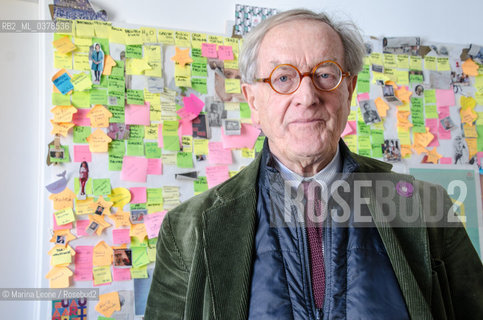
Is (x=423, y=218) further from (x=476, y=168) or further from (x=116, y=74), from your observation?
(x=476, y=168)

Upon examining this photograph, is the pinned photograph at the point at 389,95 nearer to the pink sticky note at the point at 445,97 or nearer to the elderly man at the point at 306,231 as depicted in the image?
the pink sticky note at the point at 445,97

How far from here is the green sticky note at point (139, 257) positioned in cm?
174

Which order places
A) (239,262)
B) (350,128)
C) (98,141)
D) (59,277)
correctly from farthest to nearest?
(350,128) → (98,141) → (59,277) → (239,262)

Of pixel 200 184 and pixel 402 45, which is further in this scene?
pixel 402 45

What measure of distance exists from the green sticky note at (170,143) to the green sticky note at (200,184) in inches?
6.8

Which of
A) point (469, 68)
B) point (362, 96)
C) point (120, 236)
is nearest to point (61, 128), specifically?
point (120, 236)

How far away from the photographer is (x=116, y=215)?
1723 millimetres

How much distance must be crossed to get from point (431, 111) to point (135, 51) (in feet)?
5.34

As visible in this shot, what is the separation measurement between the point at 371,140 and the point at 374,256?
1340 mm

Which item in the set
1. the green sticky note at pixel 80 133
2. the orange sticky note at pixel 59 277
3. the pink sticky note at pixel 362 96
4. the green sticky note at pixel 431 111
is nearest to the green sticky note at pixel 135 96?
the green sticky note at pixel 80 133

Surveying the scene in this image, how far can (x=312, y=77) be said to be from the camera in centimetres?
97

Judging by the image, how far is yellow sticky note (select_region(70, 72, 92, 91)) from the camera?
171cm

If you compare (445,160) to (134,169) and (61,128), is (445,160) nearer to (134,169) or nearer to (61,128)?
(134,169)

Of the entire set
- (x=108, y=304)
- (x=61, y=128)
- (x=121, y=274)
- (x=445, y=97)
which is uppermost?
(x=445, y=97)
